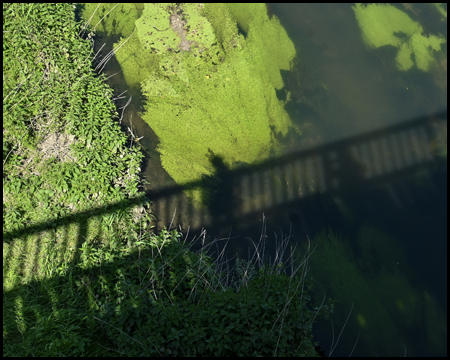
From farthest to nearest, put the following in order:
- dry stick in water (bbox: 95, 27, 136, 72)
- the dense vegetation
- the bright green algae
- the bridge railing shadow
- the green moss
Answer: the green moss < dry stick in water (bbox: 95, 27, 136, 72) < the bright green algae < the bridge railing shadow < the dense vegetation

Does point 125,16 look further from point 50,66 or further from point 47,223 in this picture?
point 47,223

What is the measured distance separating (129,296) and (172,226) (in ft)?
2.60

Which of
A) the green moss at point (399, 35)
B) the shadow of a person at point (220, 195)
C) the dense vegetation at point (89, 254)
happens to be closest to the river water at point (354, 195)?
the shadow of a person at point (220, 195)

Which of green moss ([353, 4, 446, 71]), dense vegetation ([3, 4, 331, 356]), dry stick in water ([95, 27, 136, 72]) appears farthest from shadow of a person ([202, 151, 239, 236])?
green moss ([353, 4, 446, 71])

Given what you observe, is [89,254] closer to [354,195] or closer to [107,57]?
[107,57]

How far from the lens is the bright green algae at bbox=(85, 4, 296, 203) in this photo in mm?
3564

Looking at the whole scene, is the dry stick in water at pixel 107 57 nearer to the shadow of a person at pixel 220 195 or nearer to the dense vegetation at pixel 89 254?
the dense vegetation at pixel 89 254

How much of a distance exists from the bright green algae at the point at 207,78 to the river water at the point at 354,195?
15 cm

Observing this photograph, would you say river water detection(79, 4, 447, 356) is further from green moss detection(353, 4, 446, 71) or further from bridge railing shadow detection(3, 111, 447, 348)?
green moss detection(353, 4, 446, 71)

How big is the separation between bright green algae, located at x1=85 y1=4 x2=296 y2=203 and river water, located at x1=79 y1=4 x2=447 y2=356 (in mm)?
147

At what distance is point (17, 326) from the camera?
2436 mm

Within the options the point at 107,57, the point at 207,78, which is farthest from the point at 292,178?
the point at 107,57

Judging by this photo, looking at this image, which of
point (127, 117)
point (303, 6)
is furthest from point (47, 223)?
point (303, 6)

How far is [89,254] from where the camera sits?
109 inches
